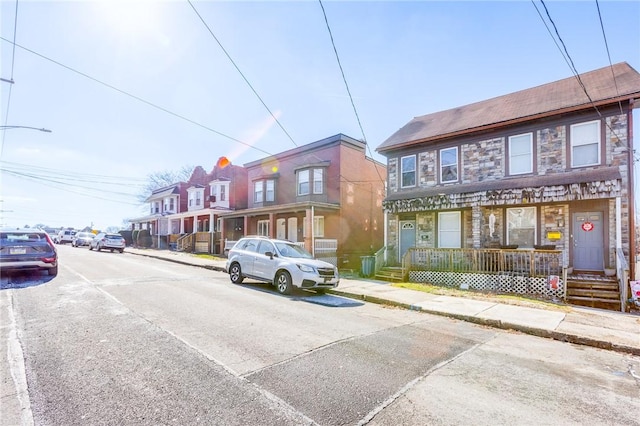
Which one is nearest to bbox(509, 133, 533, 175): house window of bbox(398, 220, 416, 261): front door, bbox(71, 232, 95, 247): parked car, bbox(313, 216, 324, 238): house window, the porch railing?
the porch railing

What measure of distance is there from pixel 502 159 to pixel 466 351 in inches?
450

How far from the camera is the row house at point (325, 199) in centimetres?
2019

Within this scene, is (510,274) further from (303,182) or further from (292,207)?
(303,182)

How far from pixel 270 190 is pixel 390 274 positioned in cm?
1347

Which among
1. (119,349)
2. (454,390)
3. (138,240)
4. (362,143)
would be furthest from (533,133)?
(138,240)

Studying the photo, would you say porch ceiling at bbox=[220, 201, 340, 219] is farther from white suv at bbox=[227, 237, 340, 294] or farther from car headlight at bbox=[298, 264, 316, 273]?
car headlight at bbox=[298, 264, 316, 273]

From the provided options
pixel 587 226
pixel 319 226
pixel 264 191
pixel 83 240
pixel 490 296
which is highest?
pixel 264 191

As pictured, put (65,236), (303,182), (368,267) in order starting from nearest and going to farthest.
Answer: (368,267) < (303,182) < (65,236)

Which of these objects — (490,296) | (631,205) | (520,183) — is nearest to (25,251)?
(490,296)

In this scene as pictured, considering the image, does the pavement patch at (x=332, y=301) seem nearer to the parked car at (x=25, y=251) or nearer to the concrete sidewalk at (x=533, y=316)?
the concrete sidewalk at (x=533, y=316)

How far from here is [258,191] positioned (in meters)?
26.1

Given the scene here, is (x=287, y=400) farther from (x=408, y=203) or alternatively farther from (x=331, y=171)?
(x=331, y=171)

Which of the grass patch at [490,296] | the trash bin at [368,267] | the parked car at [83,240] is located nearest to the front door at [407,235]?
the trash bin at [368,267]

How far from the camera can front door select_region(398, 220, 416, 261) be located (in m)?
17.1
